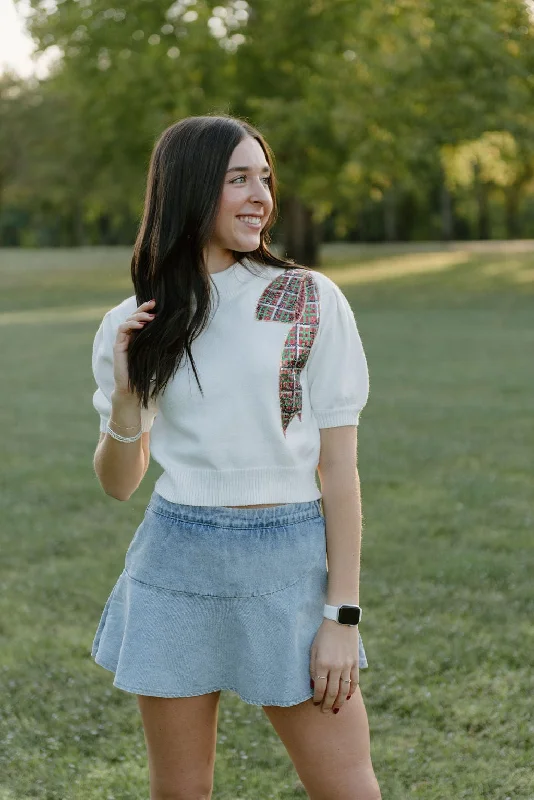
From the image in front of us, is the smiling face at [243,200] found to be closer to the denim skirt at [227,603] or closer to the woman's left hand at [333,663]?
the denim skirt at [227,603]

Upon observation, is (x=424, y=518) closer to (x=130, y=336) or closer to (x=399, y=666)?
(x=399, y=666)

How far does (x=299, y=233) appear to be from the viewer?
38.8 m

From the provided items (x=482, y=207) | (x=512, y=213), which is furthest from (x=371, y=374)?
(x=512, y=213)

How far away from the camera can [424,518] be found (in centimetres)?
696

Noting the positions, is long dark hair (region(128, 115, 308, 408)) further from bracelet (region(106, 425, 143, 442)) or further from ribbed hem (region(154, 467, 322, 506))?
ribbed hem (region(154, 467, 322, 506))

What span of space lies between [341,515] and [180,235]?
2.25 feet

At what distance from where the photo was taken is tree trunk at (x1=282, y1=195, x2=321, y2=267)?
125 ft

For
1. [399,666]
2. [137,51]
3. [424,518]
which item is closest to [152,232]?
[399,666]

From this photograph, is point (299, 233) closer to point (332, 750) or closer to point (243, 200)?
point (243, 200)

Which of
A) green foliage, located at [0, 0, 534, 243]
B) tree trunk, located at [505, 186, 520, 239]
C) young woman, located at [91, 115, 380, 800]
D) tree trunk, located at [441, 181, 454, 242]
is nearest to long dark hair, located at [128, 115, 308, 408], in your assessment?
young woman, located at [91, 115, 380, 800]

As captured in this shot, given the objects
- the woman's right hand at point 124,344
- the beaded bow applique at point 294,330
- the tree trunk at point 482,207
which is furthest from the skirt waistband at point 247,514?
the tree trunk at point 482,207

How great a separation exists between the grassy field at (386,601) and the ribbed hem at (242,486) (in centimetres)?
178

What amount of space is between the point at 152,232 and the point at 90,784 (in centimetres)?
219

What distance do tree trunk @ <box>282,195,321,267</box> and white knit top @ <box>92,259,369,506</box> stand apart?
3559cm
